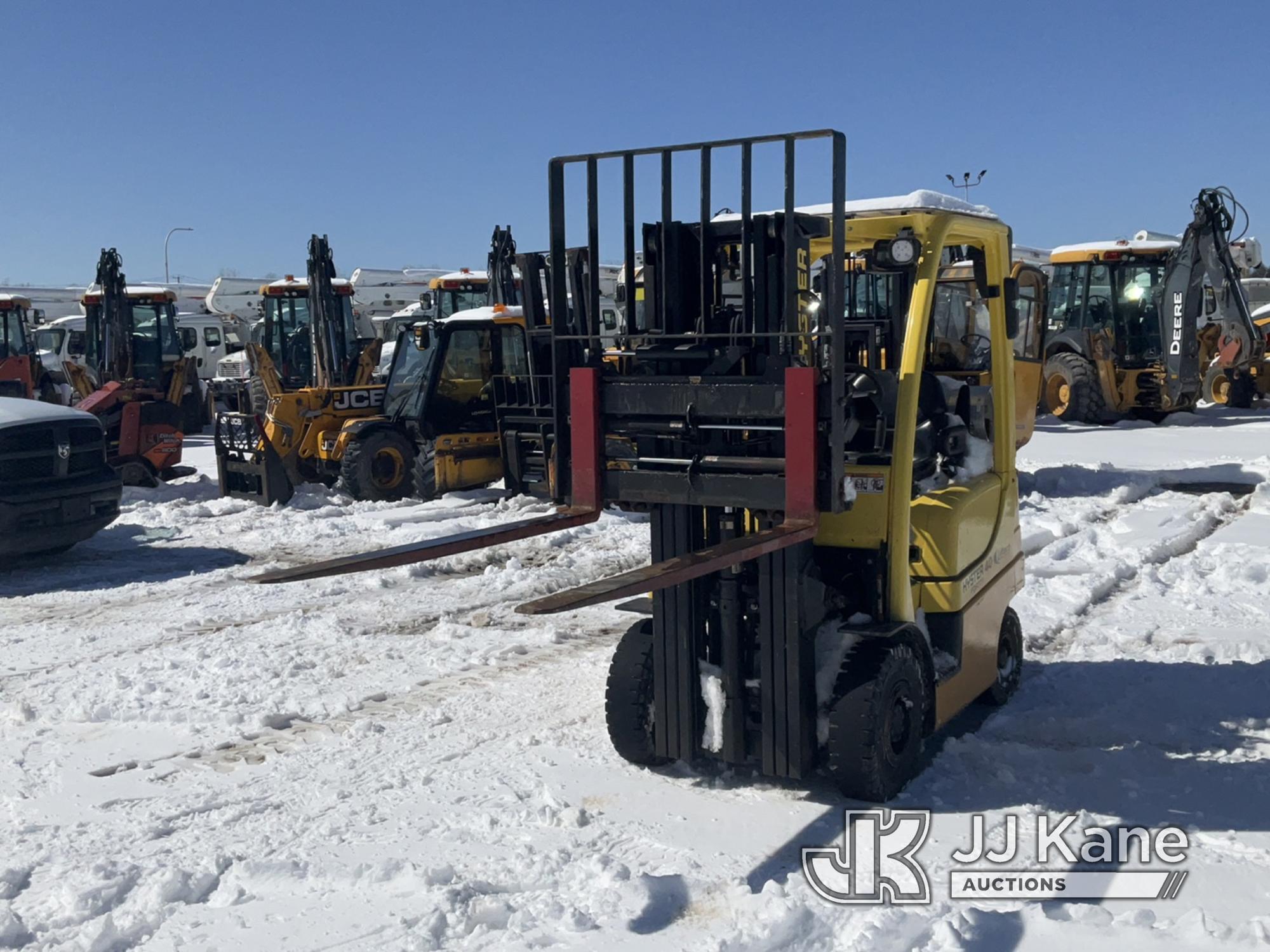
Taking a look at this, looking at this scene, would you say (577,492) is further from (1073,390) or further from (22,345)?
(22,345)

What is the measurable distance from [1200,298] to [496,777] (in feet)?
51.1

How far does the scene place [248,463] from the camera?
13.1 m

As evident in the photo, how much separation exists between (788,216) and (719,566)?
1.28 meters

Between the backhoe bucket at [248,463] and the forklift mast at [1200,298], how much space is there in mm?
12413

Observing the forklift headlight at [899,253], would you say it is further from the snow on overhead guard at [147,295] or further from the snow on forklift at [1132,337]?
the snow on overhead guard at [147,295]

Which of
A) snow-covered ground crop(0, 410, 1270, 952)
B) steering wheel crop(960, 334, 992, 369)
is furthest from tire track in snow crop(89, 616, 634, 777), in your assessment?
steering wheel crop(960, 334, 992, 369)

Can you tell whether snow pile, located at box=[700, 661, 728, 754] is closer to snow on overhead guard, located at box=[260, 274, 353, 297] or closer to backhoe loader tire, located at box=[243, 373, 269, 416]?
backhoe loader tire, located at box=[243, 373, 269, 416]

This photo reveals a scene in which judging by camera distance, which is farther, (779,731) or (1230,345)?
(1230,345)

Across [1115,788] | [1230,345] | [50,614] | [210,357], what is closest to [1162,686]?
[1115,788]

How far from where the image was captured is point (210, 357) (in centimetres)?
3259

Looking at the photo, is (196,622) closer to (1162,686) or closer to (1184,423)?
(1162,686)

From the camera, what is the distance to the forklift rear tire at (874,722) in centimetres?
442

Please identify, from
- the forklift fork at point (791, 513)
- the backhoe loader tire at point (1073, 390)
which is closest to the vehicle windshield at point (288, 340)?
the backhoe loader tire at point (1073, 390)

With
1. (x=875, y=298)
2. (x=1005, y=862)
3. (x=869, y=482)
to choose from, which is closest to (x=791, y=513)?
(x=869, y=482)
